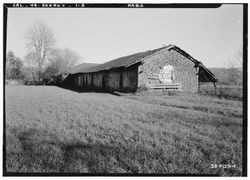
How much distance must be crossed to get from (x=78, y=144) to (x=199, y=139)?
7.78ft

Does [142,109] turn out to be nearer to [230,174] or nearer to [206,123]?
[206,123]

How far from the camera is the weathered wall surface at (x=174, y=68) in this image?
12.0 m

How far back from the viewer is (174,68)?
12.2 m

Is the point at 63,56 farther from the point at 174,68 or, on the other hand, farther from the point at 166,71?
the point at 174,68

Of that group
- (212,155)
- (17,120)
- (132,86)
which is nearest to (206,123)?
(212,155)

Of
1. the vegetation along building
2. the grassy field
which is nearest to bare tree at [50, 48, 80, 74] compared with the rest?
the grassy field

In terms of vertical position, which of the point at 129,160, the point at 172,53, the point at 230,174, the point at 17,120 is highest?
the point at 172,53

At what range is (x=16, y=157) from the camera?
330 cm

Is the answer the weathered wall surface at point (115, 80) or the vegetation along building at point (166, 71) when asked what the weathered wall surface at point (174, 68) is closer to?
the vegetation along building at point (166, 71)

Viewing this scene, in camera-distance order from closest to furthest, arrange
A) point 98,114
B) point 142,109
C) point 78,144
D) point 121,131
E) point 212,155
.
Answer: point 212,155 < point 78,144 < point 121,131 < point 98,114 < point 142,109

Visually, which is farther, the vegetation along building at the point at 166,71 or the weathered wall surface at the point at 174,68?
the weathered wall surface at the point at 174,68

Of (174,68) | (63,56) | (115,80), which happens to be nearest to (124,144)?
(63,56)

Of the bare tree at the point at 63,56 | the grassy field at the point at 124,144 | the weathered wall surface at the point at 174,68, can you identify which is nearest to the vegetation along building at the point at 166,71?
the weathered wall surface at the point at 174,68

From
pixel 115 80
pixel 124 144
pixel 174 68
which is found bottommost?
pixel 124 144
